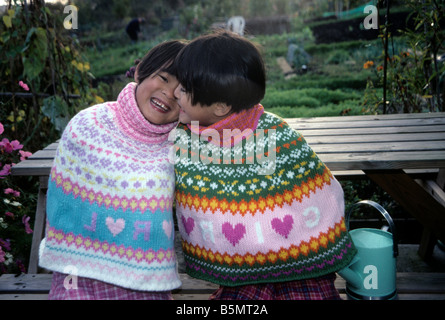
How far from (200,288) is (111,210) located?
1.98ft

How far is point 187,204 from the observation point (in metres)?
1.71

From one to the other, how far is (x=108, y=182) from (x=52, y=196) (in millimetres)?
257

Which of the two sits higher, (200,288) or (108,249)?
(108,249)

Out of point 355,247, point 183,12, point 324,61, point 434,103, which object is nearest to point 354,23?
point 324,61

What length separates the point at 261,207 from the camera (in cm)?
167

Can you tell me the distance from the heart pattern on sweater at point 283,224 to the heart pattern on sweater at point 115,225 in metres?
0.58

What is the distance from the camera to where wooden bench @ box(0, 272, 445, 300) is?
193cm

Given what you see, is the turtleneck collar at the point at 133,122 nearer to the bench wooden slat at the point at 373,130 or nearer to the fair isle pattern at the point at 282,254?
the fair isle pattern at the point at 282,254

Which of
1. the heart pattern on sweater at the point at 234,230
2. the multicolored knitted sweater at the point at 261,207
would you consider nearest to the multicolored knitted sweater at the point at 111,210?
the multicolored knitted sweater at the point at 261,207

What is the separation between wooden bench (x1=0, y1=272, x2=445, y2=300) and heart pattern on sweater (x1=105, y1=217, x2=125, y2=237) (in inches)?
18.7

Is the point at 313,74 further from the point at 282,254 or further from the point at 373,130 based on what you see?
the point at 282,254

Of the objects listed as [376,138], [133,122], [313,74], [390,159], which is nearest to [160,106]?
[133,122]

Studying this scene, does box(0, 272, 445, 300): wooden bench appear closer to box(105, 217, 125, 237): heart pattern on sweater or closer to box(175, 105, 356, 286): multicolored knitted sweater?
box(175, 105, 356, 286): multicolored knitted sweater

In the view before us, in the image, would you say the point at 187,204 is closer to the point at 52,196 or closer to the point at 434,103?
the point at 52,196
